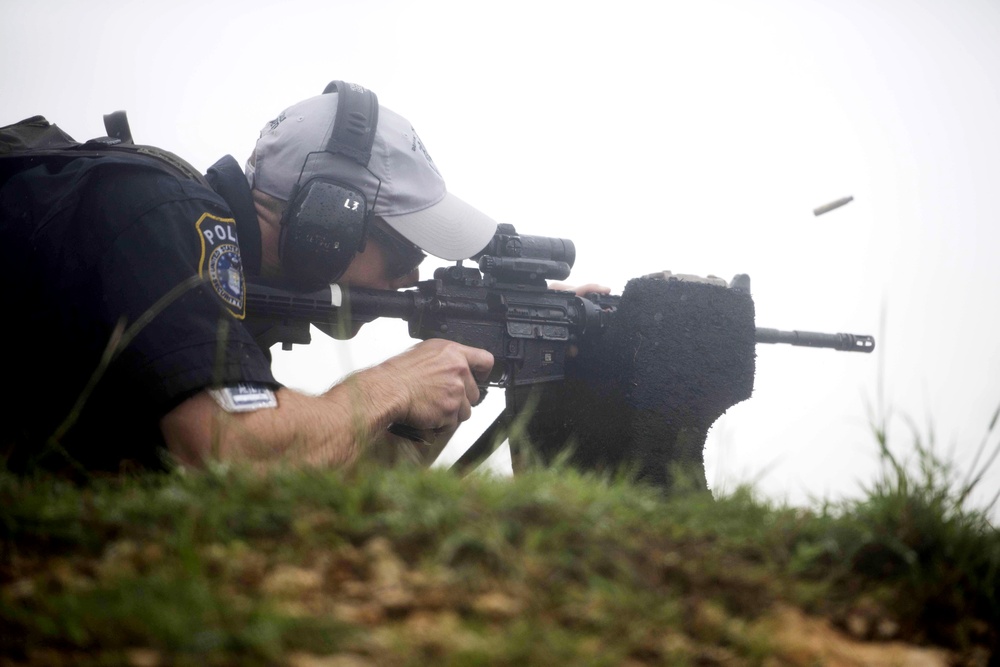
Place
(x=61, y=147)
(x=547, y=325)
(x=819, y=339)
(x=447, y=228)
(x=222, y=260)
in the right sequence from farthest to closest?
(x=819, y=339) → (x=547, y=325) → (x=447, y=228) → (x=61, y=147) → (x=222, y=260)

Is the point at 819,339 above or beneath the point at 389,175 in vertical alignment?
beneath

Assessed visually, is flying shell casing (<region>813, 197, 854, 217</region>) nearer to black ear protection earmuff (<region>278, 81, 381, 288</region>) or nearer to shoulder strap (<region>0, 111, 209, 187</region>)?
black ear protection earmuff (<region>278, 81, 381, 288</region>)

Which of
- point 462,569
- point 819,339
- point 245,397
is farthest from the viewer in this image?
point 819,339

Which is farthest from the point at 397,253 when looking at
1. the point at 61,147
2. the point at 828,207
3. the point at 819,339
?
the point at 819,339

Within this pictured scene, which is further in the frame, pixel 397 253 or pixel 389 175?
pixel 397 253

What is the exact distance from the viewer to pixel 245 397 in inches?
94.7

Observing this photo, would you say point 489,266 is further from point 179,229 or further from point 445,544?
point 445,544

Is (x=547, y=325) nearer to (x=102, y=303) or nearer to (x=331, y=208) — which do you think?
(x=331, y=208)

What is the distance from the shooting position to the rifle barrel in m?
4.43

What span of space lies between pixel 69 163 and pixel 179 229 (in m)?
0.54

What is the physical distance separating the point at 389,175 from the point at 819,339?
8.89 feet

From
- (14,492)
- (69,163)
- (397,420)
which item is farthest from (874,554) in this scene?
(69,163)

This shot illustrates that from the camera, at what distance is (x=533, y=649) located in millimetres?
1108

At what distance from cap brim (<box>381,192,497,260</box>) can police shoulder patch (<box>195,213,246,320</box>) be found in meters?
0.88
